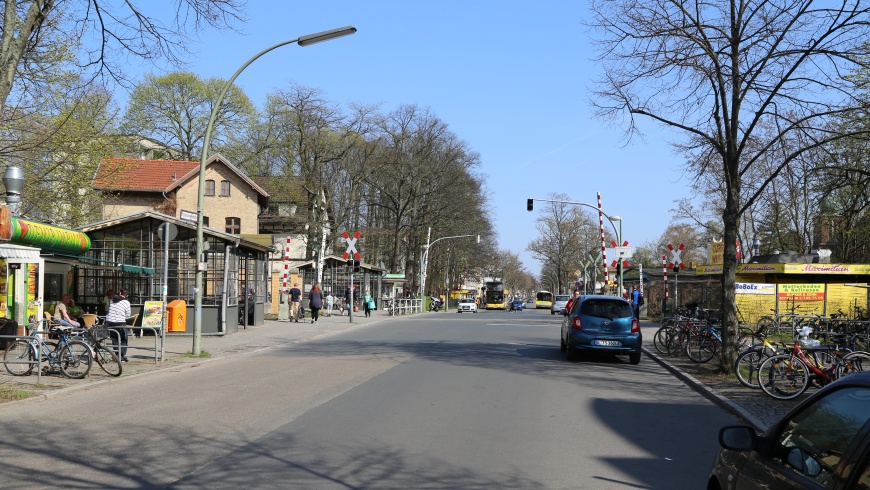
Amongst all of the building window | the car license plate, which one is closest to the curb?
the car license plate

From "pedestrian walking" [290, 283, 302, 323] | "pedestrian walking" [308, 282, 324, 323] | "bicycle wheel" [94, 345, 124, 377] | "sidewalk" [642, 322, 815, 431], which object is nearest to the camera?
"sidewalk" [642, 322, 815, 431]

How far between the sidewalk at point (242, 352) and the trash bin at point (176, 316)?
35cm

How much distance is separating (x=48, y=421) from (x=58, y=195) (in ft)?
61.5

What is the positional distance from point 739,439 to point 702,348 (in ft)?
49.5

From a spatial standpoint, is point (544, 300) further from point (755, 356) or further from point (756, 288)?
point (755, 356)

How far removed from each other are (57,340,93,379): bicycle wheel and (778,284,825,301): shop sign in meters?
24.3

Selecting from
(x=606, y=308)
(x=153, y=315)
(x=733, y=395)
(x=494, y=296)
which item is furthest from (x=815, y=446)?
(x=494, y=296)

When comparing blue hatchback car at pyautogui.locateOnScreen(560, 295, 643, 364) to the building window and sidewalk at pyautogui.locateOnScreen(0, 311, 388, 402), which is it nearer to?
sidewalk at pyautogui.locateOnScreen(0, 311, 388, 402)

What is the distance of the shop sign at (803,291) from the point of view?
98.7 ft

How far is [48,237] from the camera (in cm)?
2106

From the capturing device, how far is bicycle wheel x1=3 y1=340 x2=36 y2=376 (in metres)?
14.3

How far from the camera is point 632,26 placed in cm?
1529

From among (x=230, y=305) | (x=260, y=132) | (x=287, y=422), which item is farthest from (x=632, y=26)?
(x=260, y=132)

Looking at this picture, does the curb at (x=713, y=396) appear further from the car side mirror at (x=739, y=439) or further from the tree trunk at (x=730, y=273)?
the car side mirror at (x=739, y=439)
